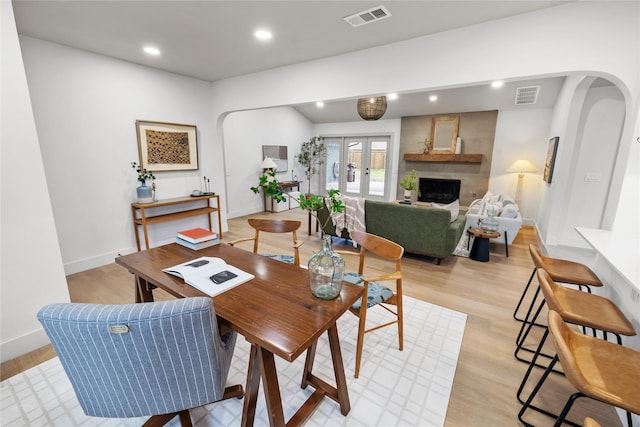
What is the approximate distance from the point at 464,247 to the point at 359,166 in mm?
4544

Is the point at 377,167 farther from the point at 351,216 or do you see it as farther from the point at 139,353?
the point at 139,353

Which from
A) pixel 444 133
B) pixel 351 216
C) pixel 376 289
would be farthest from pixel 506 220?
pixel 444 133

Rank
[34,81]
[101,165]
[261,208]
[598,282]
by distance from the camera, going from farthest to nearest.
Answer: [261,208]
[101,165]
[34,81]
[598,282]

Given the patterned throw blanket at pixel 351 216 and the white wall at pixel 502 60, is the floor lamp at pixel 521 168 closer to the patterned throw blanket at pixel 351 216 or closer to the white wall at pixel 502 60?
the white wall at pixel 502 60

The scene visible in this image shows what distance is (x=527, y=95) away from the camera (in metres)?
5.07

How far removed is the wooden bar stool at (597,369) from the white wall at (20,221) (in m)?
3.12

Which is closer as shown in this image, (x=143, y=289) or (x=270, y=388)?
(x=270, y=388)

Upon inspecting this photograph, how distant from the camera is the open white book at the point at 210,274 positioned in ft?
4.59

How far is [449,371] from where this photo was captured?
1839mm

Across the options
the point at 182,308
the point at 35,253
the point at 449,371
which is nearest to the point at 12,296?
the point at 35,253

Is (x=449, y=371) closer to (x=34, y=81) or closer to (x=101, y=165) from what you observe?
(x=101, y=165)

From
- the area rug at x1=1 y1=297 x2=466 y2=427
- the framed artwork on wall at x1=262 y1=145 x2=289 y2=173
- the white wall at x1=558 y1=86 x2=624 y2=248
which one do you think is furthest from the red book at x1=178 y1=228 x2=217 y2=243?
the white wall at x1=558 y1=86 x2=624 y2=248

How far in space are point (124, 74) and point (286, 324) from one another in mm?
3980

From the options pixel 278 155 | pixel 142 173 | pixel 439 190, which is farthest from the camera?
pixel 278 155
